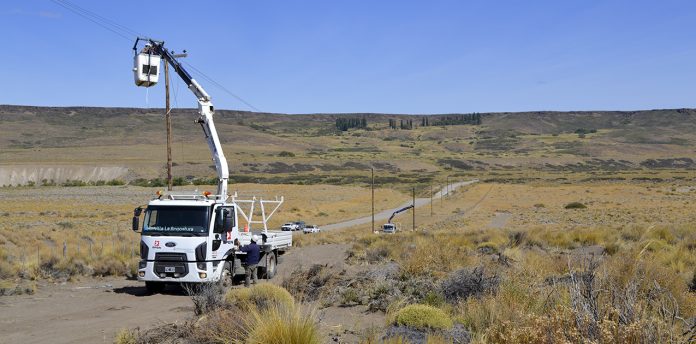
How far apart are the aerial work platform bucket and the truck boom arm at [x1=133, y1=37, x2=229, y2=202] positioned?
27.3 inches

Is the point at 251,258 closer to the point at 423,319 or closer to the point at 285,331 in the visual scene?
the point at 423,319

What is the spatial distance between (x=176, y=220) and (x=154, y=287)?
186 centimetres

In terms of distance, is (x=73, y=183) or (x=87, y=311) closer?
(x=87, y=311)

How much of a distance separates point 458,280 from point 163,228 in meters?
8.05

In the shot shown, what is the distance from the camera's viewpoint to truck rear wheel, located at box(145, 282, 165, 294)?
17.1 meters

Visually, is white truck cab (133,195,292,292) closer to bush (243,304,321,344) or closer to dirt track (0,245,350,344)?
dirt track (0,245,350,344)

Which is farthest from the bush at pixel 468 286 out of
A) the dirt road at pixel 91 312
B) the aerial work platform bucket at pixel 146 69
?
the aerial work platform bucket at pixel 146 69

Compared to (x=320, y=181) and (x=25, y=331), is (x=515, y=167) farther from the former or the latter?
(x=25, y=331)

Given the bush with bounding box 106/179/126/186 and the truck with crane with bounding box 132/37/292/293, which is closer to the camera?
the truck with crane with bounding box 132/37/292/293

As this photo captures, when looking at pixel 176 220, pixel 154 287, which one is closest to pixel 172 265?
pixel 154 287

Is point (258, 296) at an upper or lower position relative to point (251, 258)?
upper

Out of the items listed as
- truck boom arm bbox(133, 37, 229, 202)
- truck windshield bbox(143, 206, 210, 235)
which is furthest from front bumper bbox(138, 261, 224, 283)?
truck boom arm bbox(133, 37, 229, 202)

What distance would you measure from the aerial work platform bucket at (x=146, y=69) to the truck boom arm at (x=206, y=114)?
27.3 inches

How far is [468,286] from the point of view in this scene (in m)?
12.6
